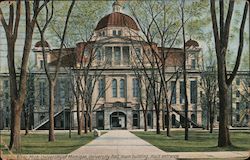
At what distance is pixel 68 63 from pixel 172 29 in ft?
20.6

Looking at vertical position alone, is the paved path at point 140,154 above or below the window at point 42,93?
below

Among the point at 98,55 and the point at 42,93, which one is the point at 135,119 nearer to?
the point at 98,55

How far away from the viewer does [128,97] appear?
156 feet

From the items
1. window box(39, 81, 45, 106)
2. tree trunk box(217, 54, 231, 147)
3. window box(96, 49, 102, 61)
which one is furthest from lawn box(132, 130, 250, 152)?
window box(96, 49, 102, 61)

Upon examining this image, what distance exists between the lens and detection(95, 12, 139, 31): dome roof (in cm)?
2888

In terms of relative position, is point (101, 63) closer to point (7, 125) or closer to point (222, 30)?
point (7, 125)

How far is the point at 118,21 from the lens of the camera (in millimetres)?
31203

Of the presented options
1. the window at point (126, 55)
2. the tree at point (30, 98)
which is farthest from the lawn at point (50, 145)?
the window at point (126, 55)

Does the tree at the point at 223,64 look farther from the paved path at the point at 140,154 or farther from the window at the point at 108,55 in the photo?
the window at the point at 108,55

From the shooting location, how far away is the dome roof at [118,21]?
28.9m

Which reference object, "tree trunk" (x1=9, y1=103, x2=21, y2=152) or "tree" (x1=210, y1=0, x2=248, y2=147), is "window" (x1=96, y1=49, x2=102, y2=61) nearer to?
"tree" (x1=210, y1=0, x2=248, y2=147)

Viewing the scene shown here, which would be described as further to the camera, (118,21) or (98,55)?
(98,55)

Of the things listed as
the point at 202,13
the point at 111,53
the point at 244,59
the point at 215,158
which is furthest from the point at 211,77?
the point at 215,158

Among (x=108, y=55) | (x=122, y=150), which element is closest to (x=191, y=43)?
(x=108, y=55)
